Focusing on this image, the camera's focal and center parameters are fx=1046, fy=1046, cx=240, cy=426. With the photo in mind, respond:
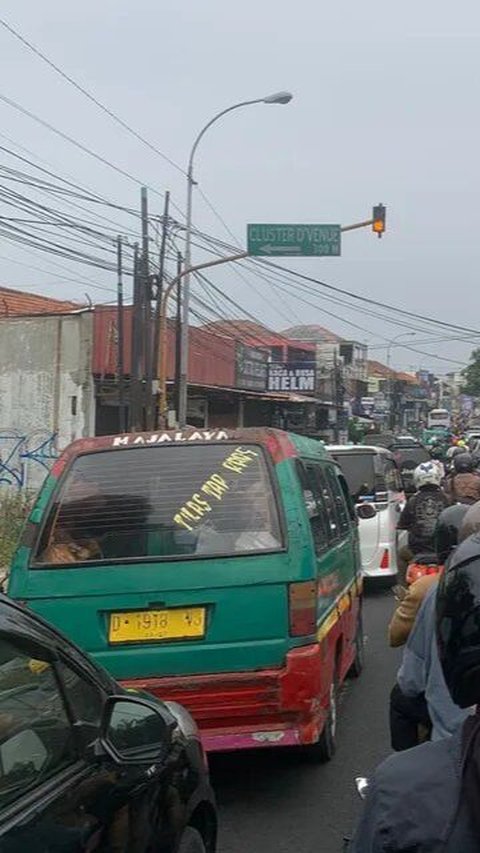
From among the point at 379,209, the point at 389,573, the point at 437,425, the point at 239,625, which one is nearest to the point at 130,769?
the point at 239,625

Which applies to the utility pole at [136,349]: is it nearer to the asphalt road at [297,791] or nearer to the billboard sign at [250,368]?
the billboard sign at [250,368]

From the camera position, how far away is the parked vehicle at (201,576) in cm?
501

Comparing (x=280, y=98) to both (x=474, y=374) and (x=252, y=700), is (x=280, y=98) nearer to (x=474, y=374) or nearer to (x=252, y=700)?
(x=252, y=700)

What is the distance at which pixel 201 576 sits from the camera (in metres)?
5.09

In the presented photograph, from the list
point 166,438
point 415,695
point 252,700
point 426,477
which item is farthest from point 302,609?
point 426,477

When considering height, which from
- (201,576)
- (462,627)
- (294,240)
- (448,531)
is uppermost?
(294,240)

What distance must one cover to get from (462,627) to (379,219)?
1920 centimetres

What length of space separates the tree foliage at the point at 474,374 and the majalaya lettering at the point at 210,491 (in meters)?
102

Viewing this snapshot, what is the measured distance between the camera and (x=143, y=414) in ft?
72.5

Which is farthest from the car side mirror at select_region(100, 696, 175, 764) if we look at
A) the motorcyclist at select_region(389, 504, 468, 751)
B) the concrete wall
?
the concrete wall

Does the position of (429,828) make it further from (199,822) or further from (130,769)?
(199,822)

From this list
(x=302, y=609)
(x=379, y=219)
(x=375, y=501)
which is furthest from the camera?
(x=379, y=219)

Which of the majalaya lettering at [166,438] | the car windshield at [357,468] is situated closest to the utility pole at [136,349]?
the car windshield at [357,468]

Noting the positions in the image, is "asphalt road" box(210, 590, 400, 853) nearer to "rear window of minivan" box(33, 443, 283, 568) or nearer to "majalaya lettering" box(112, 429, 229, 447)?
"rear window of minivan" box(33, 443, 283, 568)
